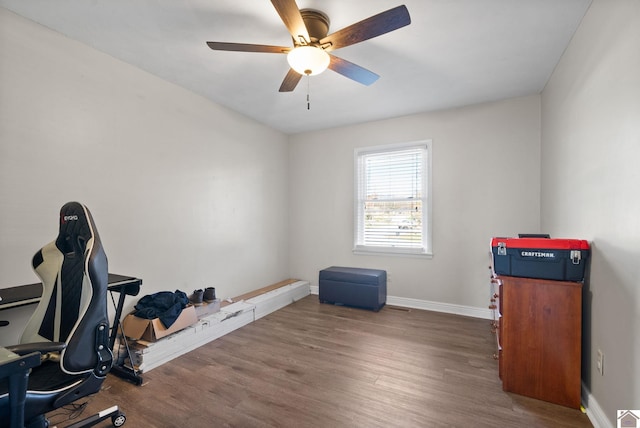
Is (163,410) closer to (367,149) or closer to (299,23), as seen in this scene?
(299,23)

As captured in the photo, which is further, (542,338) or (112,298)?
(112,298)

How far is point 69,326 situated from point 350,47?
273 cm

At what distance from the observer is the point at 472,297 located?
12.3ft

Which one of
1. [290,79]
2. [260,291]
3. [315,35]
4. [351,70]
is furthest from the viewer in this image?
[260,291]

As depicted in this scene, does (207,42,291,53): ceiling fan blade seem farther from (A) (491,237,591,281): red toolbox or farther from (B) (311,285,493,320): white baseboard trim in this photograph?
(B) (311,285,493,320): white baseboard trim

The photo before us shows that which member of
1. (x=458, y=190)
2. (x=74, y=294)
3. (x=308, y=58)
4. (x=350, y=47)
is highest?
(x=350, y=47)

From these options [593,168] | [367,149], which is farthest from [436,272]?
[593,168]

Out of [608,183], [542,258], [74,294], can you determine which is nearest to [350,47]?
[608,183]

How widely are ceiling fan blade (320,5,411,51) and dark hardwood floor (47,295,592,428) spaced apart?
7.98 ft

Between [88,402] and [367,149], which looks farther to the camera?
[367,149]

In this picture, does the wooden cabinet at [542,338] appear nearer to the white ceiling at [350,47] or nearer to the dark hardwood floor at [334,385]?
the dark hardwood floor at [334,385]

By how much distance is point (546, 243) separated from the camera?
2066mm

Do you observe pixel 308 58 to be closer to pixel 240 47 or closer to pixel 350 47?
pixel 240 47

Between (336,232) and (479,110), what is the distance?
8.43 feet
